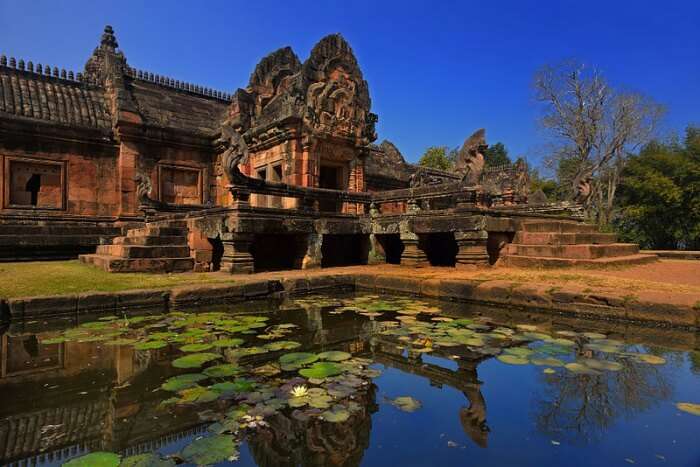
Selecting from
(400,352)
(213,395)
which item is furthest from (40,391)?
(400,352)

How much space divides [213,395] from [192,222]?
6.00 m

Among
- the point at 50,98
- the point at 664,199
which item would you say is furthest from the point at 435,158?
the point at 50,98

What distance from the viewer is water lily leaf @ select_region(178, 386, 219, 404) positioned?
2.30m

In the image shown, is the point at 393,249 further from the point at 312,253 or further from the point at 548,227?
the point at 548,227

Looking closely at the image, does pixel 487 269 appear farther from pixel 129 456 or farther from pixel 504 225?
pixel 129 456

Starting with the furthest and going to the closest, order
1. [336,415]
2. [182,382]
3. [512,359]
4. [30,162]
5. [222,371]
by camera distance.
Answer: [30,162], [512,359], [222,371], [182,382], [336,415]

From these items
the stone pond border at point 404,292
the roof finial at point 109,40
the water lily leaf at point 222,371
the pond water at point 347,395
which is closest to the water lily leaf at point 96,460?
the pond water at point 347,395

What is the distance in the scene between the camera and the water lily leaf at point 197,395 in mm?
2297

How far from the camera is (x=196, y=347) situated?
3291 mm

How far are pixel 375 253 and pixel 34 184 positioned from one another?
891cm

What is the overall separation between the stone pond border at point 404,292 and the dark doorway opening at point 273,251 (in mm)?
2339

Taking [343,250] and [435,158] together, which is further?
[435,158]

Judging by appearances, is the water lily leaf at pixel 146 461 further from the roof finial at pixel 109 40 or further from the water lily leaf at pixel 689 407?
the roof finial at pixel 109 40

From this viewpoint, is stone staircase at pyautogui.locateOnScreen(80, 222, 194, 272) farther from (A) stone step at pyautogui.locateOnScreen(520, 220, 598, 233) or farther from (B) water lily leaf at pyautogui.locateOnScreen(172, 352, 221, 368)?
(A) stone step at pyautogui.locateOnScreen(520, 220, 598, 233)
